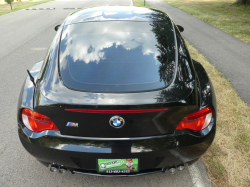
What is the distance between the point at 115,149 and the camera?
1.96 metres

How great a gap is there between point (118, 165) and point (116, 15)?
1816 mm

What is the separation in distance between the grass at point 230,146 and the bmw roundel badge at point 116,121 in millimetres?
1291

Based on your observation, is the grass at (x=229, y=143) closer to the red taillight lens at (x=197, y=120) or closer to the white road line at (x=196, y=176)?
the white road line at (x=196, y=176)

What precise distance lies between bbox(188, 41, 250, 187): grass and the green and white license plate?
0.99 meters

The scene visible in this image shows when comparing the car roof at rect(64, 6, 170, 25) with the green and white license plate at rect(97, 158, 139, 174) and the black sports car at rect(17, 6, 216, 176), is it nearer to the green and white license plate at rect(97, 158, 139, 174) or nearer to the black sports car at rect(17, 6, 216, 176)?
the black sports car at rect(17, 6, 216, 176)

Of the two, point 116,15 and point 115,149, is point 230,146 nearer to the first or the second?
point 115,149

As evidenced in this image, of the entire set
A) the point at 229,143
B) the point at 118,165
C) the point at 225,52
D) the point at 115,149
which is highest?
the point at 115,149

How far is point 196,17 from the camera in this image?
1304cm

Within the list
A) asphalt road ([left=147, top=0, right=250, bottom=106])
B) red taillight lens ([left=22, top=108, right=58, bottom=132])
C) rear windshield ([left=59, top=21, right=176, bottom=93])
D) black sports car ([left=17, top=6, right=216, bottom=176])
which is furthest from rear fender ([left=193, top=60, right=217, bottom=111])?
asphalt road ([left=147, top=0, right=250, bottom=106])

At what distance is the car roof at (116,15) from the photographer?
288 centimetres

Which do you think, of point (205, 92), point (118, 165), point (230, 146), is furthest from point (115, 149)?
point (230, 146)

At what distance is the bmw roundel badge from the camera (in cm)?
190

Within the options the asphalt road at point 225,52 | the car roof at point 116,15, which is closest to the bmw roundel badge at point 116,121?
the car roof at point 116,15

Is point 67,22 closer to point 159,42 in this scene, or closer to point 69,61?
point 69,61
